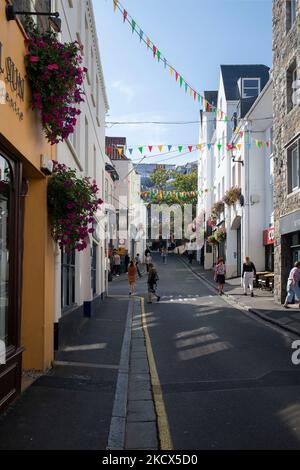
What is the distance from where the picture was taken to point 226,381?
7684mm

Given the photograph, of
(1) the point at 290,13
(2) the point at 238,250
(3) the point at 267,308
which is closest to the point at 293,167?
(3) the point at 267,308

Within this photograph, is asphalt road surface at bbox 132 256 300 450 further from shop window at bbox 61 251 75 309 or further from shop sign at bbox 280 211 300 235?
shop sign at bbox 280 211 300 235

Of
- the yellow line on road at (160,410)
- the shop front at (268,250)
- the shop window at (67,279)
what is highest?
the shop front at (268,250)

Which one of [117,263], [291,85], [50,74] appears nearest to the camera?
[50,74]

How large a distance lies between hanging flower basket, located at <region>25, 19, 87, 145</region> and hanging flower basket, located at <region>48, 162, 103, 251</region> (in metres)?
0.91

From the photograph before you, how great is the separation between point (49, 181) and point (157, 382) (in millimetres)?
3390

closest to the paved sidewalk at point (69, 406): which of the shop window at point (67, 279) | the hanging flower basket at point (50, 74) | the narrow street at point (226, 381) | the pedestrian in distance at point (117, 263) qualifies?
the narrow street at point (226, 381)

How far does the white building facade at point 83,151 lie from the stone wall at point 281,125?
6304 mm

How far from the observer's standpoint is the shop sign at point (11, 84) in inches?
226

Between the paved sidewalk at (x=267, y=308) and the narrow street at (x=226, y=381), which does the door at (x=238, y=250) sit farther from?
the narrow street at (x=226, y=381)

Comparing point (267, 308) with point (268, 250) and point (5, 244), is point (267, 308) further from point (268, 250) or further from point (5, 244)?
point (5, 244)

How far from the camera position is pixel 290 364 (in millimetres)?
8820

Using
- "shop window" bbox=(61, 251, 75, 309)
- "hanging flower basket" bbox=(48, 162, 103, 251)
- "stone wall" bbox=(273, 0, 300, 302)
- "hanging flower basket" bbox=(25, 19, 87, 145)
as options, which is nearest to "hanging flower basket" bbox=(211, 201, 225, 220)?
"stone wall" bbox=(273, 0, 300, 302)

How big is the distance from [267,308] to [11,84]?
13.2m
